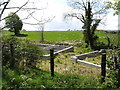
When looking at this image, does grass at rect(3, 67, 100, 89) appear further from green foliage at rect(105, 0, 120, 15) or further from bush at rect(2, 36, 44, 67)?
green foliage at rect(105, 0, 120, 15)

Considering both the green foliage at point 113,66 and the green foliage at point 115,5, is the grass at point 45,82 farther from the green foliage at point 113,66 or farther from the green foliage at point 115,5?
the green foliage at point 115,5

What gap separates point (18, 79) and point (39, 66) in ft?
9.06

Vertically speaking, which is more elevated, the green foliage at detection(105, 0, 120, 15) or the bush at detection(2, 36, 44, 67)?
the green foliage at detection(105, 0, 120, 15)

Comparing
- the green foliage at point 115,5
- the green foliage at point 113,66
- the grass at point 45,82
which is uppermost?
the green foliage at point 115,5

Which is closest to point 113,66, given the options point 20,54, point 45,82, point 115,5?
point 45,82

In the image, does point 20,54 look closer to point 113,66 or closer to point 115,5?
point 113,66

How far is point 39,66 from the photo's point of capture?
8.84m

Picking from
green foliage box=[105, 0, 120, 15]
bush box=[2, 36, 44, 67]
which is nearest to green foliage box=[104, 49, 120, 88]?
bush box=[2, 36, 44, 67]

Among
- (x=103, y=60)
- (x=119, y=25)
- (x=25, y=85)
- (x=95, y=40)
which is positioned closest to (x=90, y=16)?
(x=95, y=40)

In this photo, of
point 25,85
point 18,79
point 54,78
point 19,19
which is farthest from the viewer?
point 19,19

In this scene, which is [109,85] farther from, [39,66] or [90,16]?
[90,16]

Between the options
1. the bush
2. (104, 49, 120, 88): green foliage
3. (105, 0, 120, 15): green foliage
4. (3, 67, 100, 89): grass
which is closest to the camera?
(3, 67, 100, 89): grass

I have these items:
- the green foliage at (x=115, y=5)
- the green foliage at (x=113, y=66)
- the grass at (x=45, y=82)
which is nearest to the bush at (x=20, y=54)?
the grass at (x=45, y=82)

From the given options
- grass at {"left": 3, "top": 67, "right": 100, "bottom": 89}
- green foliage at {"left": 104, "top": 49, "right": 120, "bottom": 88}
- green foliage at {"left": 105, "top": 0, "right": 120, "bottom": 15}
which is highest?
green foliage at {"left": 105, "top": 0, "right": 120, "bottom": 15}
